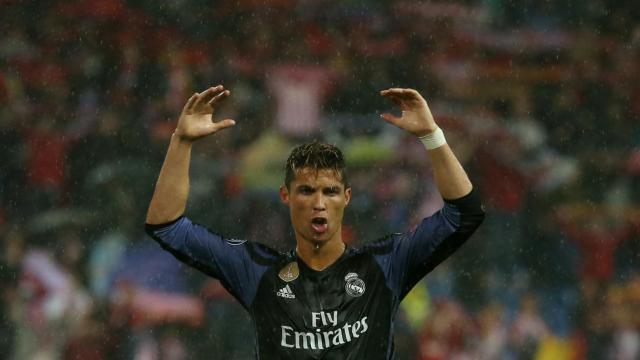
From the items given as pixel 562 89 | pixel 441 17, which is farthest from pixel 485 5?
pixel 562 89

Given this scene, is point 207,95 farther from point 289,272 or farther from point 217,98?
point 289,272

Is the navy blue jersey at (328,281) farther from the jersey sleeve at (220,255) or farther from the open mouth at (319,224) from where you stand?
the open mouth at (319,224)

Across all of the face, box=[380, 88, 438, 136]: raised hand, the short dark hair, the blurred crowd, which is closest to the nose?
the face

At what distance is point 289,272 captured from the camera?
4020mm

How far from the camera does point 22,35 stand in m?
11.3

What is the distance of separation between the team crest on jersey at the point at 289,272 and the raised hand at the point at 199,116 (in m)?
0.70

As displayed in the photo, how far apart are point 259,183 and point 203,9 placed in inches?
91.0

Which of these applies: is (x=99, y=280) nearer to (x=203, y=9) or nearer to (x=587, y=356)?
(x=203, y=9)

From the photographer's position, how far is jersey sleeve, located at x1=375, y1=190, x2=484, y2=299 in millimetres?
3695

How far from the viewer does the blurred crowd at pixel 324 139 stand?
10188mm

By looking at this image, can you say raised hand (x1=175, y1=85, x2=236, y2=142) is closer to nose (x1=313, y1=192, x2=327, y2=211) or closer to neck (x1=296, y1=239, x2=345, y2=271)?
nose (x1=313, y1=192, x2=327, y2=211)

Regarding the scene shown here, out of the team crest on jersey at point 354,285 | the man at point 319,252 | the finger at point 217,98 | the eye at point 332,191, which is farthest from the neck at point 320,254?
the finger at point 217,98

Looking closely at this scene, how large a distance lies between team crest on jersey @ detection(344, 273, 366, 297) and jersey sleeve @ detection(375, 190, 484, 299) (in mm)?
118

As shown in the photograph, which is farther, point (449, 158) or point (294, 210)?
point (294, 210)
